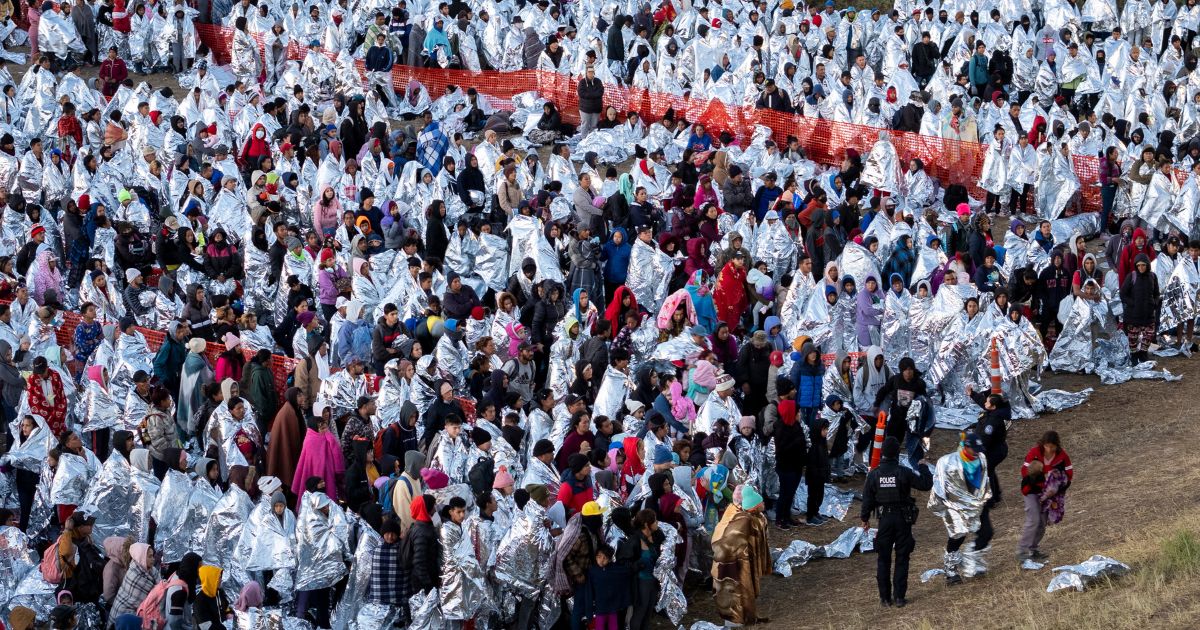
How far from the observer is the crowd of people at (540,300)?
46.3 feet

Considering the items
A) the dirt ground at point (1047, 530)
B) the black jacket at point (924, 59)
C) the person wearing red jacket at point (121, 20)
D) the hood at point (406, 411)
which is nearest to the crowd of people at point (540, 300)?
the hood at point (406, 411)

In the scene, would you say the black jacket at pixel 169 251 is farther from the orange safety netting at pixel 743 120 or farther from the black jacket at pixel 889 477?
the black jacket at pixel 889 477

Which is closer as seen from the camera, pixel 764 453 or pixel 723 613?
pixel 723 613

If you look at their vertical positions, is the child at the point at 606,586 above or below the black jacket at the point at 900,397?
below

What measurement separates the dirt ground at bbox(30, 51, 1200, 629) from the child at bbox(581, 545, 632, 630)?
98cm

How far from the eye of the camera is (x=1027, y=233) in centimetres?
2288

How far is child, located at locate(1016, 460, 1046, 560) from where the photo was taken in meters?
13.8

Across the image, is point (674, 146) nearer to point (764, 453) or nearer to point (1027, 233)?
point (1027, 233)

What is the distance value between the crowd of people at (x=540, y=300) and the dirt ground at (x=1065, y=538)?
10.9 inches

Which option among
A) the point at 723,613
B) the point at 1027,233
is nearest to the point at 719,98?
the point at 1027,233

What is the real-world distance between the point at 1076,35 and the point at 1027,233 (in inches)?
255

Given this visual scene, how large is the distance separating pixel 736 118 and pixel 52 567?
13667mm

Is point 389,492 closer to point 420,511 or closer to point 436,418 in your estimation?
point 420,511

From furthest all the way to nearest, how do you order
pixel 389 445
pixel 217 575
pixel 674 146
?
pixel 674 146 → pixel 389 445 → pixel 217 575
